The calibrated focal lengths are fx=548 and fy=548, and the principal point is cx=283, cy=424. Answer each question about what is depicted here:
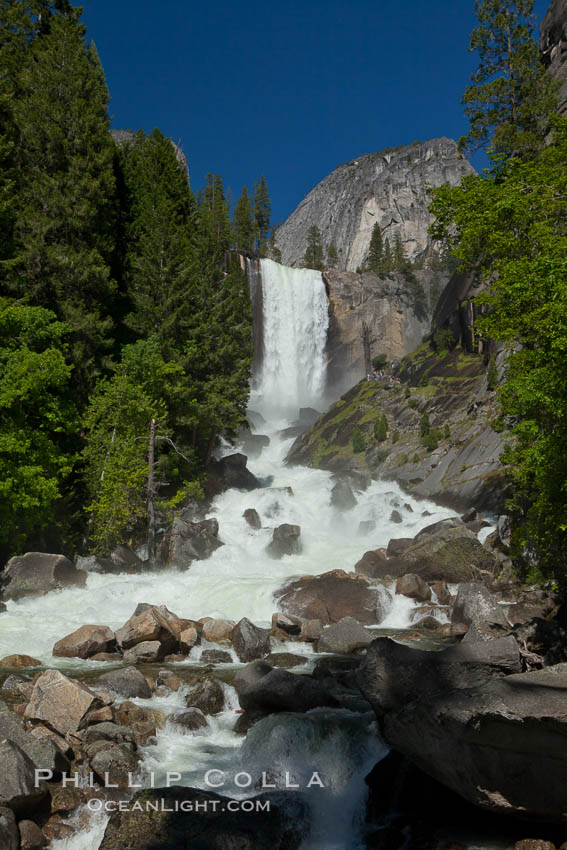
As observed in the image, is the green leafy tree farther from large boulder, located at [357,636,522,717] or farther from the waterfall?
the waterfall

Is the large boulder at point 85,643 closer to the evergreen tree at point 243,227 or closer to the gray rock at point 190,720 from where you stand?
the gray rock at point 190,720

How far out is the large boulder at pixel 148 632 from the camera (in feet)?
50.2

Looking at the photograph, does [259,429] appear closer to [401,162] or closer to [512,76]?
[512,76]

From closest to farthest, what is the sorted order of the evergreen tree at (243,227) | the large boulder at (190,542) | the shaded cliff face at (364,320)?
the large boulder at (190,542)
the shaded cliff face at (364,320)
the evergreen tree at (243,227)

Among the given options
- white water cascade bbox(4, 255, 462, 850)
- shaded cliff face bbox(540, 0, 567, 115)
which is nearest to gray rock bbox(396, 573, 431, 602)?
white water cascade bbox(4, 255, 462, 850)

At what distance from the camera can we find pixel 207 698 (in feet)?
37.8

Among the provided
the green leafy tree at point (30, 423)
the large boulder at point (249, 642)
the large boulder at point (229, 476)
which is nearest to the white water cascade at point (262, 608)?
the large boulder at point (249, 642)

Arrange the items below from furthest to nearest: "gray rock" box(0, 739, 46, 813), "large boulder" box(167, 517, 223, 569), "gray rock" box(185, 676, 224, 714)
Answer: "large boulder" box(167, 517, 223, 569), "gray rock" box(185, 676, 224, 714), "gray rock" box(0, 739, 46, 813)

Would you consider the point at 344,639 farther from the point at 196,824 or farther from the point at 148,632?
the point at 196,824

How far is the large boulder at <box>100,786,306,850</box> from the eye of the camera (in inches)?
261

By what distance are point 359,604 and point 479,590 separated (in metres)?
4.35

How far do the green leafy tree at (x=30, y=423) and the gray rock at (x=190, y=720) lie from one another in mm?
12845

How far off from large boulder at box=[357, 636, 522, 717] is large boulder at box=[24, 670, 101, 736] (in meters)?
4.96

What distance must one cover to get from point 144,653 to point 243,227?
92108 mm
